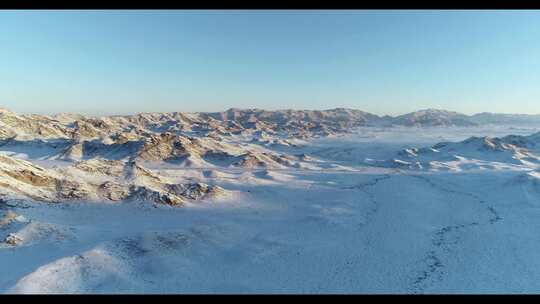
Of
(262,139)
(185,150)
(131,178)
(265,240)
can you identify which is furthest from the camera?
(262,139)

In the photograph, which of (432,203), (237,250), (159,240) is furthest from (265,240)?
(432,203)

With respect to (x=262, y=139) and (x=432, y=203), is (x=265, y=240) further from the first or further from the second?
(x=262, y=139)

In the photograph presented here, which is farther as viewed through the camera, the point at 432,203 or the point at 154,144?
the point at 154,144

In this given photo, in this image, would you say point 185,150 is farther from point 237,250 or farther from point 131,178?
point 237,250
